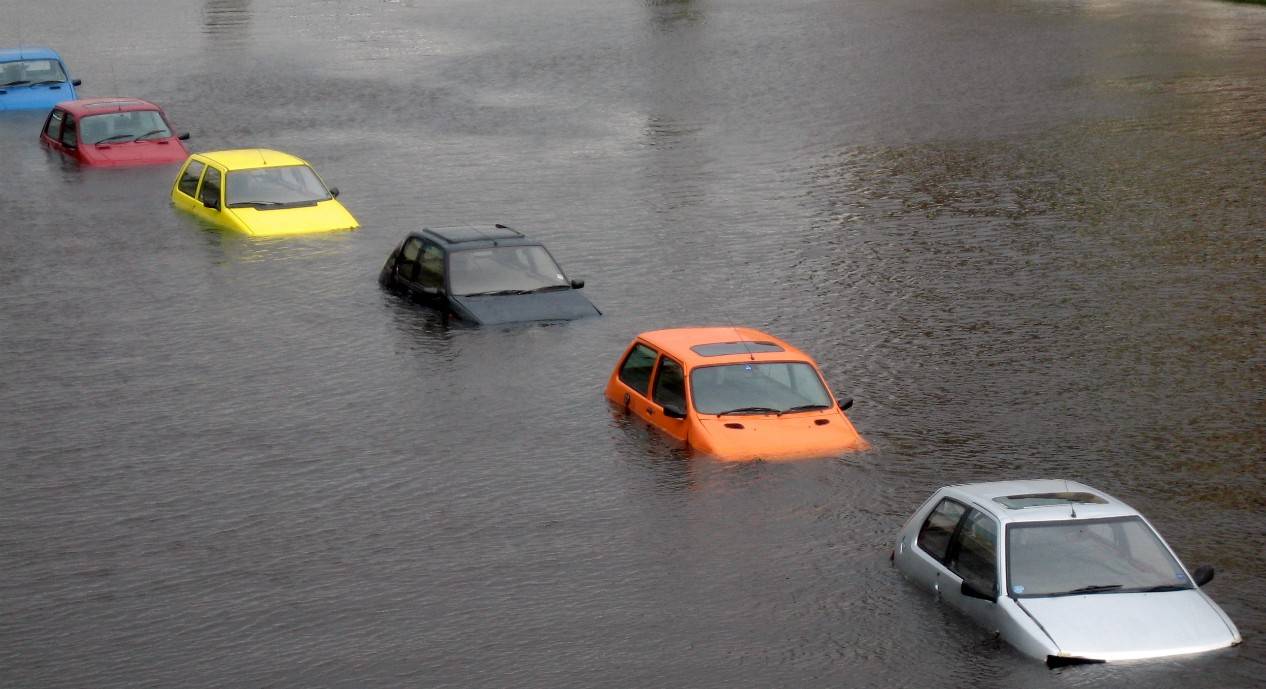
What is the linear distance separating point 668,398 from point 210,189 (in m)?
18.0

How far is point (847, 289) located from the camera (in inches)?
1224

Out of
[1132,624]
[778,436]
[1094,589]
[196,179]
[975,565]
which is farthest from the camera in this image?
[196,179]

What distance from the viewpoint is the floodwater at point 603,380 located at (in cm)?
1602

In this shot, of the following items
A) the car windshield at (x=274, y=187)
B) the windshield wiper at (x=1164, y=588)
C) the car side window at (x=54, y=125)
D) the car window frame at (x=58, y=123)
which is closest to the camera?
the windshield wiper at (x=1164, y=588)

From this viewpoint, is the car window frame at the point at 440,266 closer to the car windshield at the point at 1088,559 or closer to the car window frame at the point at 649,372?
the car window frame at the point at 649,372

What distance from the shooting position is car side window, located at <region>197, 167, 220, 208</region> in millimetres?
35906

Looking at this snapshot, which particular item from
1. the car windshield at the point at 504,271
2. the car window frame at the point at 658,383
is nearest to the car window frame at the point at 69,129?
the car windshield at the point at 504,271

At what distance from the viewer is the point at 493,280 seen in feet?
92.7

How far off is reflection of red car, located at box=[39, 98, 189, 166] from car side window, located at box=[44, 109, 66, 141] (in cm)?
4

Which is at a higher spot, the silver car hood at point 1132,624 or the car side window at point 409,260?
the silver car hood at point 1132,624

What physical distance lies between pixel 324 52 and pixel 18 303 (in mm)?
40878

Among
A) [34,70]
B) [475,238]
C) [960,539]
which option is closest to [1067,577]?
[960,539]

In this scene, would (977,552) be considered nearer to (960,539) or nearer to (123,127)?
(960,539)

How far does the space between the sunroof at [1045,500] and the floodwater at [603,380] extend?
4.21 feet
